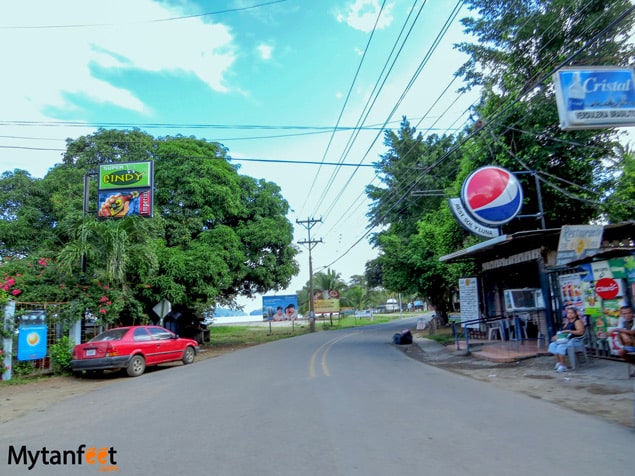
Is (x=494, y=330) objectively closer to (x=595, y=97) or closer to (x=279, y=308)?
(x=595, y=97)

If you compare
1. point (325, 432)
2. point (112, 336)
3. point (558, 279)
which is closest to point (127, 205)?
point (112, 336)

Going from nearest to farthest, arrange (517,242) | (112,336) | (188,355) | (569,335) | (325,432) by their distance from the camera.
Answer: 1. (325,432)
2. (569,335)
3. (112,336)
4. (517,242)
5. (188,355)

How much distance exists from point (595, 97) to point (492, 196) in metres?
5.18

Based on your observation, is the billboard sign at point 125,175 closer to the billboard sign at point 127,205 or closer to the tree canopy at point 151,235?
the billboard sign at point 127,205

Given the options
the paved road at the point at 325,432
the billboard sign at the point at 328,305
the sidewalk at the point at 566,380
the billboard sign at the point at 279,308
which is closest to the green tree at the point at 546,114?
the sidewalk at the point at 566,380

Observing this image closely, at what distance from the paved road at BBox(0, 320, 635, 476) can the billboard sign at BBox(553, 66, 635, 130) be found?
209 inches

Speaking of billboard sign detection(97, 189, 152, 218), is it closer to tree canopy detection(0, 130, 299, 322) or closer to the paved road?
tree canopy detection(0, 130, 299, 322)

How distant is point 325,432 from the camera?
233 inches

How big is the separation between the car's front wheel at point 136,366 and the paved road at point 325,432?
3.19m

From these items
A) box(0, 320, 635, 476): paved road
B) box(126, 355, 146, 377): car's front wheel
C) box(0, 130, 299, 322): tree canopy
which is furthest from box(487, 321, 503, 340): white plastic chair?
box(126, 355, 146, 377): car's front wheel

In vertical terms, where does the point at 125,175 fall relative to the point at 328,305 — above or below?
above

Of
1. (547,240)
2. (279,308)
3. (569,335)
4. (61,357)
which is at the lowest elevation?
(61,357)

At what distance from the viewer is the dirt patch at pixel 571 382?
7.11 metres

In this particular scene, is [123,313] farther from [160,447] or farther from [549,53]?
[549,53]
